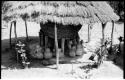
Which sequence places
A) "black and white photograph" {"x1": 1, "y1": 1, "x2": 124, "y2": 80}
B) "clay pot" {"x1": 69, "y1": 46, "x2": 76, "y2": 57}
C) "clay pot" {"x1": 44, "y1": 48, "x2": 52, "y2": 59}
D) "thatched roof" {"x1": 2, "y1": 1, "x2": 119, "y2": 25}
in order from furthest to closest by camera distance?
"clay pot" {"x1": 69, "y1": 46, "x2": 76, "y2": 57} < "clay pot" {"x1": 44, "y1": 48, "x2": 52, "y2": 59} < "thatched roof" {"x1": 2, "y1": 1, "x2": 119, "y2": 25} < "black and white photograph" {"x1": 1, "y1": 1, "x2": 124, "y2": 80}

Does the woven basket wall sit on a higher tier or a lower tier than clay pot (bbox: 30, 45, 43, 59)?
higher

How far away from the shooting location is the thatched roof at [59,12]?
338 inches

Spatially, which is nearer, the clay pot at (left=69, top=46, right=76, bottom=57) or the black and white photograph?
the black and white photograph

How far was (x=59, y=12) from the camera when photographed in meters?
8.60

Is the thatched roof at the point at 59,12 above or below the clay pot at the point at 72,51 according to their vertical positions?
above

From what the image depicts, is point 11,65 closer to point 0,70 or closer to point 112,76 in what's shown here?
point 0,70

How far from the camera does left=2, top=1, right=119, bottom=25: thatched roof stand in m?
8.59

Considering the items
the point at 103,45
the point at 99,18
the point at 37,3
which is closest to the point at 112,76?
the point at 103,45

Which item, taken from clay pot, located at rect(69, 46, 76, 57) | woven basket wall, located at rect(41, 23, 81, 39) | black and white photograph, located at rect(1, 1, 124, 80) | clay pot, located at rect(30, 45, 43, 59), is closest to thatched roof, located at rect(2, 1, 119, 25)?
black and white photograph, located at rect(1, 1, 124, 80)

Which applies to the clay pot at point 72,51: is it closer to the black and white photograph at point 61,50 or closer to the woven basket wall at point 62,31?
the black and white photograph at point 61,50

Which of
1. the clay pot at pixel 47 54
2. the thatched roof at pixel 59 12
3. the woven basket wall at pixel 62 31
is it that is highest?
the thatched roof at pixel 59 12

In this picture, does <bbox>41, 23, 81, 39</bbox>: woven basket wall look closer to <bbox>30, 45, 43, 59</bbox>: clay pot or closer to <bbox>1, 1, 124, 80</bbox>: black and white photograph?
<bbox>1, 1, 124, 80</bbox>: black and white photograph

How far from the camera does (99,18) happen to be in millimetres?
9016

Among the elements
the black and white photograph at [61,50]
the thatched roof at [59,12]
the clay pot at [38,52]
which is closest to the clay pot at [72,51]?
the black and white photograph at [61,50]
